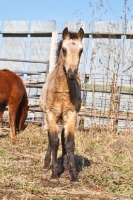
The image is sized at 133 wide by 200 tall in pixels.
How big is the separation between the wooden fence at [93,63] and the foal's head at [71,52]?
3922 mm

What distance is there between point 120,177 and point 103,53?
16.0ft

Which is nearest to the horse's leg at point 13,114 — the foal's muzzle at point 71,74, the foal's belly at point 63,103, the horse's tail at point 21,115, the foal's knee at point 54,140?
the horse's tail at point 21,115

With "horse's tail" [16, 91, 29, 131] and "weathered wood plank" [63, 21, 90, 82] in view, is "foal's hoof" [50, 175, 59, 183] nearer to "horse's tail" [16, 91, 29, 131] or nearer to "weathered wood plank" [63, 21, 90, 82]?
"horse's tail" [16, 91, 29, 131]

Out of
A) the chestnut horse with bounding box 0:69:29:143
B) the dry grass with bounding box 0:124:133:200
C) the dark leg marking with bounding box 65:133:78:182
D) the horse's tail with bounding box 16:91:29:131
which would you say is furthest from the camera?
the horse's tail with bounding box 16:91:29:131

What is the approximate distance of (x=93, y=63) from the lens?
922cm

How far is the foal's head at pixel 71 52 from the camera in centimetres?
445

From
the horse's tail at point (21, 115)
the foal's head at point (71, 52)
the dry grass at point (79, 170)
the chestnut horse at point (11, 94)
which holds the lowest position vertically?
the dry grass at point (79, 170)

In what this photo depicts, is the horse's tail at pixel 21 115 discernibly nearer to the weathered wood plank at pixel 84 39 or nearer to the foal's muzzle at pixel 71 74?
the weathered wood plank at pixel 84 39

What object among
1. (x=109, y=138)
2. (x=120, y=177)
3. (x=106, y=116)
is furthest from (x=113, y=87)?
(x=120, y=177)

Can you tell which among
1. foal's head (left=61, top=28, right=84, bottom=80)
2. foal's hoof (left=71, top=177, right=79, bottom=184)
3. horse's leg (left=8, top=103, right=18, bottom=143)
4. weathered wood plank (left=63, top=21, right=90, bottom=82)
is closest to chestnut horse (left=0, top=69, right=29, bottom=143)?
horse's leg (left=8, top=103, right=18, bottom=143)

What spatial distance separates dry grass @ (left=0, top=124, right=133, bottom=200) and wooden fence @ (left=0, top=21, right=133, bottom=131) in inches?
37.9

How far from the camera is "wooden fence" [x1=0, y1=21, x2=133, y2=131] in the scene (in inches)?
353

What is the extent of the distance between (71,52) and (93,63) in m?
4.65

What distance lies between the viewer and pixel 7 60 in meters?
10.6
